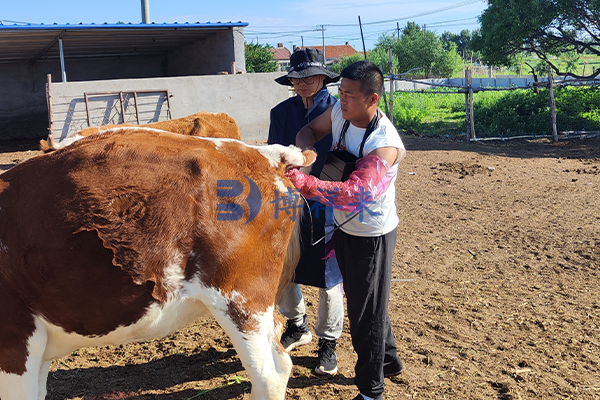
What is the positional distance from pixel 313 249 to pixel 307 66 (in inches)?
50.3

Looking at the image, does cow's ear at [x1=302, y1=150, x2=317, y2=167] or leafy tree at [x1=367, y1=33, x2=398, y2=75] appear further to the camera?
leafy tree at [x1=367, y1=33, x2=398, y2=75]

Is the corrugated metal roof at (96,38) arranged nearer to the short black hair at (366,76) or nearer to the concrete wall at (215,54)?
the concrete wall at (215,54)

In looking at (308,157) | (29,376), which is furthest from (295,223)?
(29,376)

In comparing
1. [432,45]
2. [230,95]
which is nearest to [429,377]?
[230,95]

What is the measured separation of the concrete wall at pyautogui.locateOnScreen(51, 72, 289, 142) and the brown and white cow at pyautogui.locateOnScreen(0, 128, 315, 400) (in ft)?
34.6

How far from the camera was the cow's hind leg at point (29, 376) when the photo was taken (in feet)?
7.07

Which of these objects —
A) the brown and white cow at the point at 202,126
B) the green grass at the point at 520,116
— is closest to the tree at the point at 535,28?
the green grass at the point at 520,116

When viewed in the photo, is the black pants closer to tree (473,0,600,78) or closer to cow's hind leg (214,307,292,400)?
cow's hind leg (214,307,292,400)

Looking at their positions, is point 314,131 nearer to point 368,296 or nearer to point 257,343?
point 368,296

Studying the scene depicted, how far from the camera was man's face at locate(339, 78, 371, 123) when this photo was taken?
256cm

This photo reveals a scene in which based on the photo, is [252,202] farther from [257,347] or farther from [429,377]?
[429,377]

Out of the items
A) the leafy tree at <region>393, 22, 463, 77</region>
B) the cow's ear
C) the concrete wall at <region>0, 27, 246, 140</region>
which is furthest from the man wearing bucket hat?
the leafy tree at <region>393, 22, 463, 77</region>

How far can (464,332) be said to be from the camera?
12.2ft

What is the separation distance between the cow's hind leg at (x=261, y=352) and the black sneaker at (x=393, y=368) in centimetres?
103
